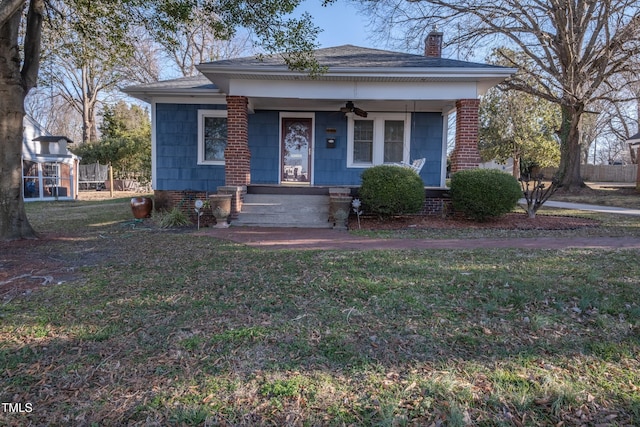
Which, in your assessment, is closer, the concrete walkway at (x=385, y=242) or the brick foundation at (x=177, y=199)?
the concrete walkway at (x=385, y=242)

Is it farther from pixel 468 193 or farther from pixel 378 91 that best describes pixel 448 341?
pixel 378 91

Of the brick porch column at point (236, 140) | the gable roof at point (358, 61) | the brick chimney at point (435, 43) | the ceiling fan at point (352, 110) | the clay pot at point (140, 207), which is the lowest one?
the clay pot at point (140, 207)

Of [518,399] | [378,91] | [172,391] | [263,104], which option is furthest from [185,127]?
[518,399]

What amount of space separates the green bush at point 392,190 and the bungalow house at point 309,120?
113 cm

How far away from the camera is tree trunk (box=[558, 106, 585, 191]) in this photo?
17391 millimetres

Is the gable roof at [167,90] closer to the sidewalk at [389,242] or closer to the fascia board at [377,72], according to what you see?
the fascia board at [377,72]

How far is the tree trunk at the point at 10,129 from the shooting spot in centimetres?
636

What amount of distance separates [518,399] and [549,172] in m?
40.1

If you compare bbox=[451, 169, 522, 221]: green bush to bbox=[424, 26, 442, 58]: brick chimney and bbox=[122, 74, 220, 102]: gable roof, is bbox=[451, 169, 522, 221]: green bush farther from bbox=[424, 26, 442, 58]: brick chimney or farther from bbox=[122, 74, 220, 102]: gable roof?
bbox=[122, 74, 220, 102]: gable roof

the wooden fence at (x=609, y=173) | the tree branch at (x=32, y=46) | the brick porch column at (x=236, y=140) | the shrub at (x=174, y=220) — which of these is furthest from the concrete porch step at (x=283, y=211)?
the wooden fence at (x=609, y=173)

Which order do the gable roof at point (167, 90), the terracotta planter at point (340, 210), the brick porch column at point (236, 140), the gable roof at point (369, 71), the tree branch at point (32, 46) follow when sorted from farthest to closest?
the gable roof at point (167, 90), the brick porch column at point (236, 140), the gable roof at point (369, 71), the terracotta planter at point (340, 210), the tree branch at point (32, 46)

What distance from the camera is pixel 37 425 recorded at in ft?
6.64

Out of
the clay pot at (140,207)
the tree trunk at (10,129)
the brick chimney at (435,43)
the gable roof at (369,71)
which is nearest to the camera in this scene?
the tree trunk at (10,129)

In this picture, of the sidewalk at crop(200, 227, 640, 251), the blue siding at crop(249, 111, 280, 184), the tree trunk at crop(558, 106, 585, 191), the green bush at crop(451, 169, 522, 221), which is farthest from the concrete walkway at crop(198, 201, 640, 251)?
the tree trunk at crop(558, 106, 585, 191)
